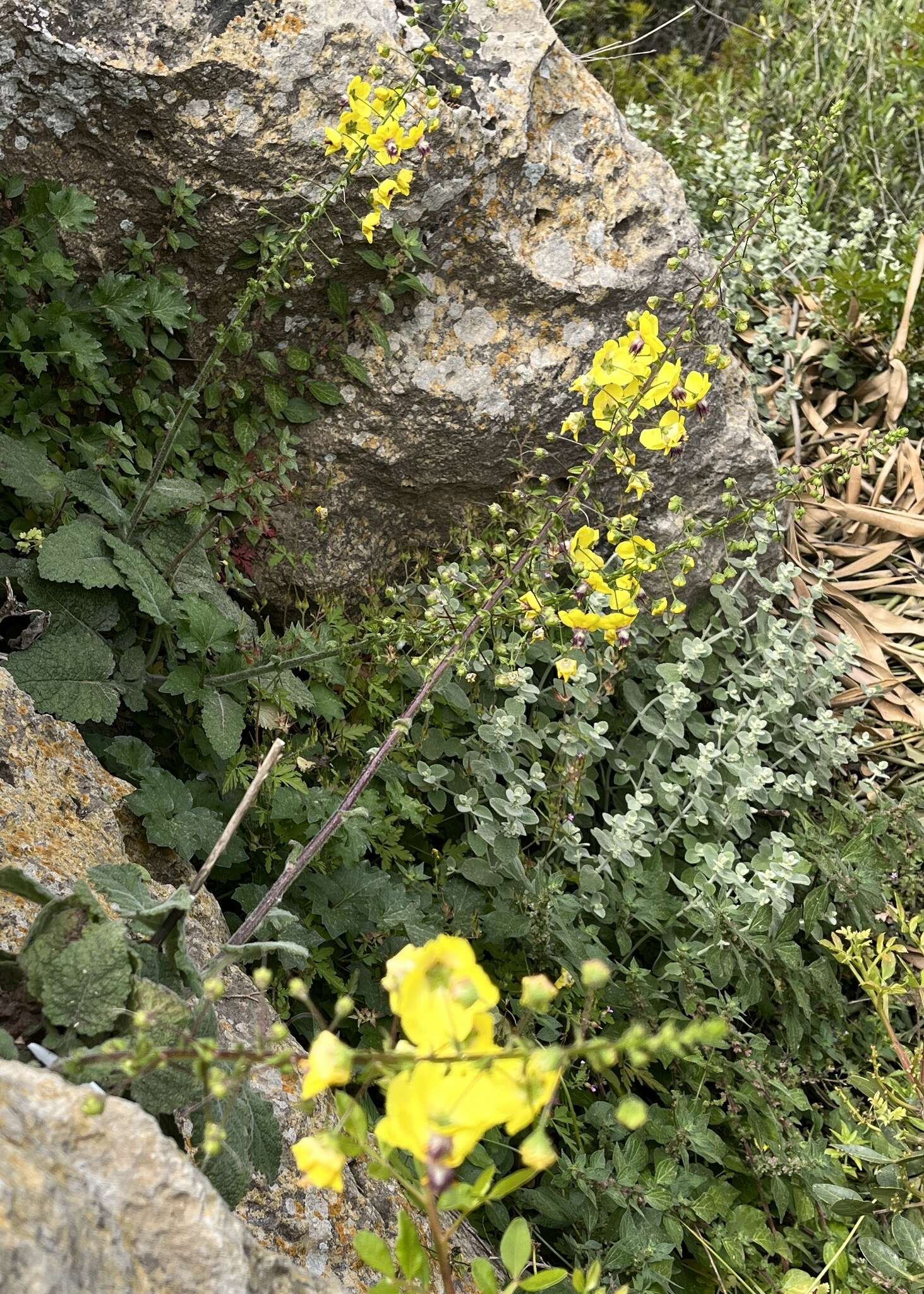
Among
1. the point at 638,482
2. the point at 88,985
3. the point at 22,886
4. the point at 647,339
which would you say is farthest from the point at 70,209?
the point at 88,985

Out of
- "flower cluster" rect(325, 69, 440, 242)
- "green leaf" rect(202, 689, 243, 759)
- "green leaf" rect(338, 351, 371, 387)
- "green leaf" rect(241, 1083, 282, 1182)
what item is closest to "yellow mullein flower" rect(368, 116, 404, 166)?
"flower cluster" rect(325, 69, 440, 242)

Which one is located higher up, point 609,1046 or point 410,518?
point 609,1046

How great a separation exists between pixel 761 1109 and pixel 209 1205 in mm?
1962

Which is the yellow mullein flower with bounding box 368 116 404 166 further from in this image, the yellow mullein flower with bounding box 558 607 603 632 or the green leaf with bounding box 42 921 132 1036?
the green leaf with bounding box 42 921 132 1036

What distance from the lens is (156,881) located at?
2.00m

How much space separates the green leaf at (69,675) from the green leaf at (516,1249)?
134 cm

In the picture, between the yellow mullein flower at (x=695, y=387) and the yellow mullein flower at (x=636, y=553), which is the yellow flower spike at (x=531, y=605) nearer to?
the yellow mullein flower at (x=636, y=553)

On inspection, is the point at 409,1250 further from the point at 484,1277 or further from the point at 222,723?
the point at 222,723

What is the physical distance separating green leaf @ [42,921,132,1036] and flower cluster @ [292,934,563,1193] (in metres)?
0.37

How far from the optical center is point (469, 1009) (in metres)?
0.92

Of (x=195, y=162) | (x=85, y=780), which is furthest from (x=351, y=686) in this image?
(x=195, y=162)

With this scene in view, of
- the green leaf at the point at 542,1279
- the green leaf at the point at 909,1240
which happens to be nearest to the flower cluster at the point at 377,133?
the green leaf at the point at 542,1279

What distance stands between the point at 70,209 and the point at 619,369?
4.38 feet

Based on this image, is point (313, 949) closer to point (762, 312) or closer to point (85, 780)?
point (85, 780)
